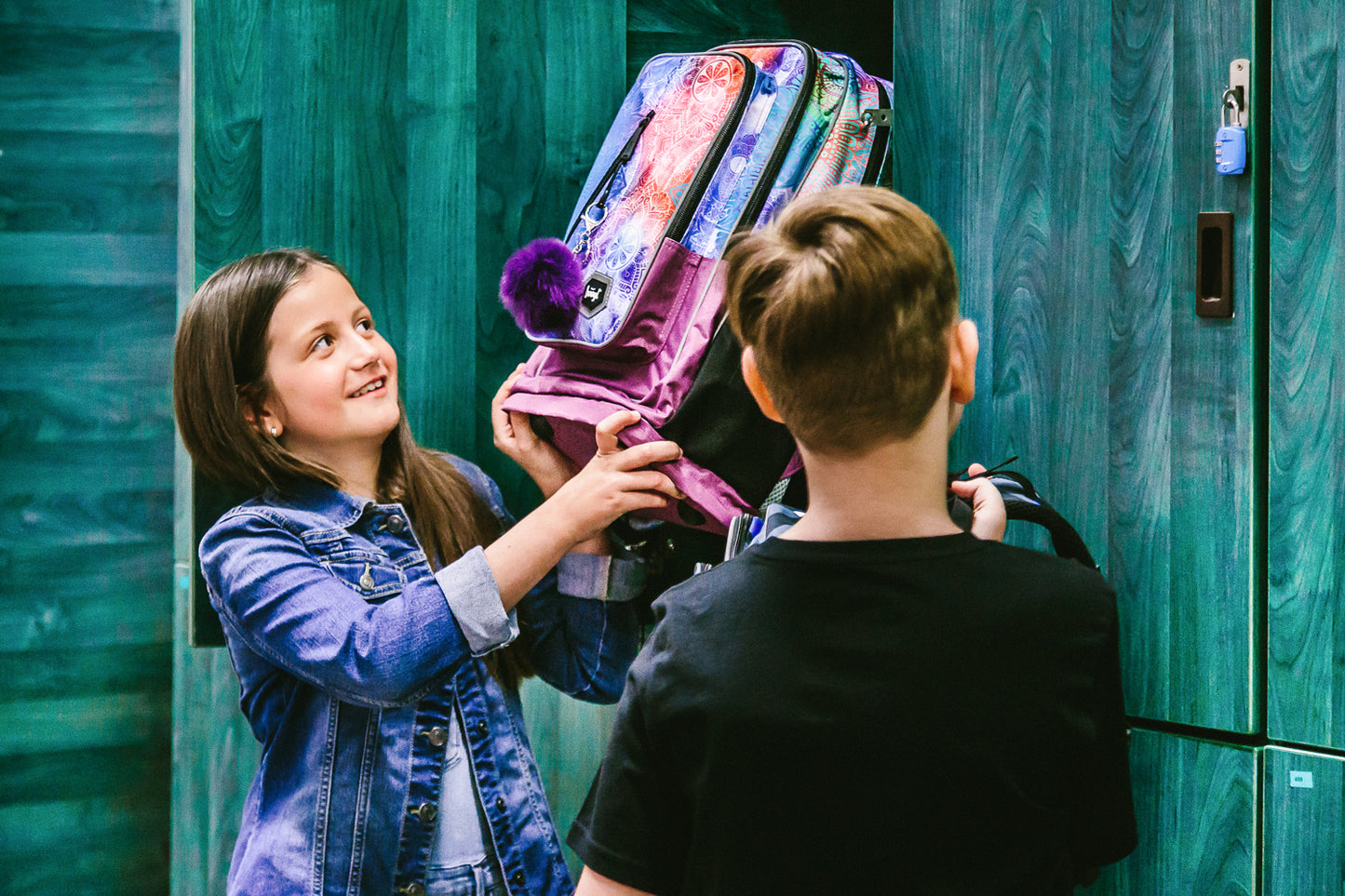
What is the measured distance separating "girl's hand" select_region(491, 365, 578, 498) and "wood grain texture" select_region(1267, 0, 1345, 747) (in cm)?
90

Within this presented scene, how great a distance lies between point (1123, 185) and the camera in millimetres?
1287

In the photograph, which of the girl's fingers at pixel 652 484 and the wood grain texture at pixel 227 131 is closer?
the girl's fingers at pixel 652 484

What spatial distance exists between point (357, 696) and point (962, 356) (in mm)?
826

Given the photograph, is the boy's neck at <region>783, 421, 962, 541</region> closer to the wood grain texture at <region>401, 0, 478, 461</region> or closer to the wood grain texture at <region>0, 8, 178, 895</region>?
the wood grain texture at <region>401, 0, 478, 461</region>

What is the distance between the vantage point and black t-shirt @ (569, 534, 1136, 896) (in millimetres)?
835

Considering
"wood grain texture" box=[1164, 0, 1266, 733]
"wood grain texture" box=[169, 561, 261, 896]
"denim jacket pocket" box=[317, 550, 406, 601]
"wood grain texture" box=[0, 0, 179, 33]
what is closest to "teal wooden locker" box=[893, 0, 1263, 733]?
"wood grain texture" box=[1164, 0, 1266, 733]

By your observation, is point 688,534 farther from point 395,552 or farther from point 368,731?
point 368,731

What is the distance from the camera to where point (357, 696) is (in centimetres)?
137

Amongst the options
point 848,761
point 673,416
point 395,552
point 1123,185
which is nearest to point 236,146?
point 395,552

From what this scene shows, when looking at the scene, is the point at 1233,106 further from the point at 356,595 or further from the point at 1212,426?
the point at 356,595

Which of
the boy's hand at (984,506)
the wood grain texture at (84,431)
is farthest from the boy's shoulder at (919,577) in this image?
the wood grain texture at (84,431)

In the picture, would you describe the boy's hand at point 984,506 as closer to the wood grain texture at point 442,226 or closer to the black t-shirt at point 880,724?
the black t-shirt at point 880,724

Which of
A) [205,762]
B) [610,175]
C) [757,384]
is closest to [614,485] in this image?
[610,175]

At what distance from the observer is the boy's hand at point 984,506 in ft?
3.78
